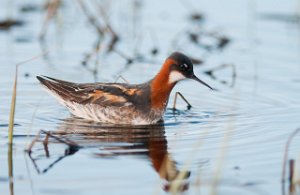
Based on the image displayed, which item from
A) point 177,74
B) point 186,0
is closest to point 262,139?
point 177,74

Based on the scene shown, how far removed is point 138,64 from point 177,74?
2.58 metres

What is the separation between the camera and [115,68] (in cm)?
1182

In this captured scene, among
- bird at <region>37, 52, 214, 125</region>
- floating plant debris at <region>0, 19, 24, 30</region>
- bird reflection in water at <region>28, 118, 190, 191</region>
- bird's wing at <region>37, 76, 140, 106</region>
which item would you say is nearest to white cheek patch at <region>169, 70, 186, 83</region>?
bird at <region>37, 52, 214, 125</region>

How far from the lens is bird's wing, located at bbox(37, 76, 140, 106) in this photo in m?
9.57

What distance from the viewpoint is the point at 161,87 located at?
9.62m

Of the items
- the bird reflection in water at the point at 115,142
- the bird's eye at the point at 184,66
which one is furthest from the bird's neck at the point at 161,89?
the bird reflection in water at the point at 115,142

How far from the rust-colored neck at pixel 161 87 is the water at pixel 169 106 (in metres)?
0.25

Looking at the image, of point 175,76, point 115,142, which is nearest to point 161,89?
point 175,76

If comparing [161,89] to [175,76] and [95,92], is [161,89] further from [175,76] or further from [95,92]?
[95,92]

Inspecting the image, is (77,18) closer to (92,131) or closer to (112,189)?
(92,131)

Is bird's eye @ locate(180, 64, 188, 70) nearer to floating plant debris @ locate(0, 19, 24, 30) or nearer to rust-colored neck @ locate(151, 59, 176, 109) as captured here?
rust-colored neck @ locate(151, 59, 176, 109)

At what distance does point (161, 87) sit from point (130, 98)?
0.39 meters

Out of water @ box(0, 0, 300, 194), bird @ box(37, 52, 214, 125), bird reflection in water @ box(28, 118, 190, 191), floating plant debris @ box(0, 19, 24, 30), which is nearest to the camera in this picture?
water @ box(0, 0, 300, 194)

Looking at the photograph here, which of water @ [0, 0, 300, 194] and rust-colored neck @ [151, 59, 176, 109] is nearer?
water @ [0, 0, 300, 194]
